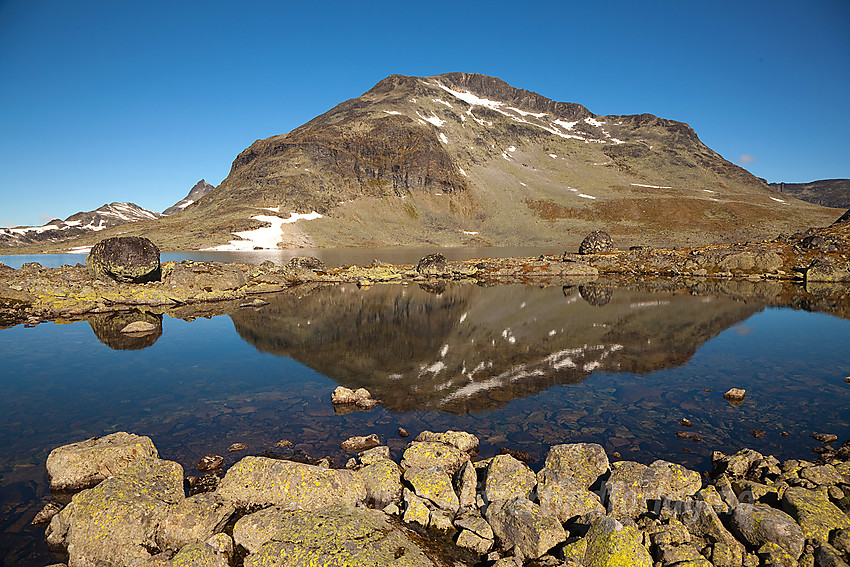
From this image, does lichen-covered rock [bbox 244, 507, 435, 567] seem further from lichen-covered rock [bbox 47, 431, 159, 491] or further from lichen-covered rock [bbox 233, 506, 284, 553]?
lichen-covered rock [bbox 47, 431, 159, 491]

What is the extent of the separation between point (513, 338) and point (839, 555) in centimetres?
2305

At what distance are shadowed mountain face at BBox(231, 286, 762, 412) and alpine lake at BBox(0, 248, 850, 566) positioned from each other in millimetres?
190

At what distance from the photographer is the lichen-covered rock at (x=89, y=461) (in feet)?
39.3

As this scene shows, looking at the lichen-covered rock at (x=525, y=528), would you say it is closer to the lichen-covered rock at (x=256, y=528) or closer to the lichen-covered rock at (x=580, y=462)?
the lichen-covered rock at (x=580, y=462)

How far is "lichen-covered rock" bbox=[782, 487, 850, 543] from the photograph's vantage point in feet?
28.2

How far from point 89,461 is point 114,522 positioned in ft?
14.4

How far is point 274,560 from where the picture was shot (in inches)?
316

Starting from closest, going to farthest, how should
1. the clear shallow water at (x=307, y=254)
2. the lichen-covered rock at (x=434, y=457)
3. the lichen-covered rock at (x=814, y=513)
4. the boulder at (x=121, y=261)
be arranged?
the lichen-covered rock at (x=814, y=513) < the lichen-covered rock at (x=434, y=457) < the boulder at (x=121, y=261) < the clear shallow water at (x=307, y=254)

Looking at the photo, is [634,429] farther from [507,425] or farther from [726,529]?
[726,529]

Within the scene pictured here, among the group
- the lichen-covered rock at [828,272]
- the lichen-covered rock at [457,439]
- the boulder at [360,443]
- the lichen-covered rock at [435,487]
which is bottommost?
the boulder at [360,443]

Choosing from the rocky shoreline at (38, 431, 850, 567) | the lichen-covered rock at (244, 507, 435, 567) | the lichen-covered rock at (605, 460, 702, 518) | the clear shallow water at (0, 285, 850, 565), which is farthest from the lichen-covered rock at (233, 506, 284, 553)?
the lichen-covered rock at (605, 460, 702, 518)

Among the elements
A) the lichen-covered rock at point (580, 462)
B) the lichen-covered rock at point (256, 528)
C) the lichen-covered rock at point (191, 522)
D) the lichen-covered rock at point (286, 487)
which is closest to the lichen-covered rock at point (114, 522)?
the lichen-covered rock at point (191, 522)

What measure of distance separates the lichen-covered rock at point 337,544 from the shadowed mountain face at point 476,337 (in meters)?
9.73

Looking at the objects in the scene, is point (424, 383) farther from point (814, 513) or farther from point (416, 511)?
point (814, 513)
